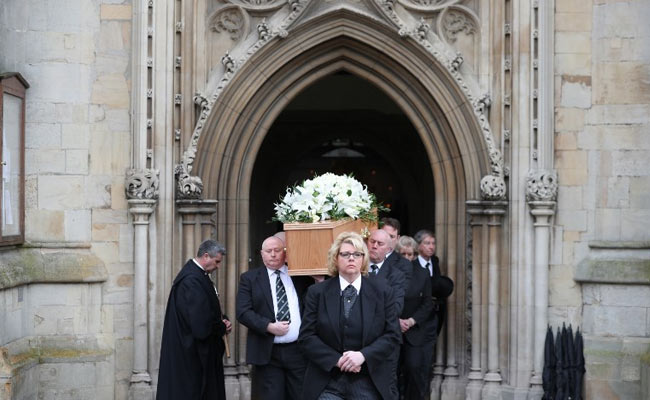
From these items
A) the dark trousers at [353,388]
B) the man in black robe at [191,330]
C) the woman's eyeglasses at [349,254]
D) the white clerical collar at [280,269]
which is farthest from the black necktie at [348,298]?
the man in black robe at [191,330]

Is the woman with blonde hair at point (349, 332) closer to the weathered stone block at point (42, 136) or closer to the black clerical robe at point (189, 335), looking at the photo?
the black clerical robe at point (189, 335)

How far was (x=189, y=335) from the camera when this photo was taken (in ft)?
34.8

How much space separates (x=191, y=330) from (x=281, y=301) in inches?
35.0

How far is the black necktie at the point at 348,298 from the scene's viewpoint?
8.50 m

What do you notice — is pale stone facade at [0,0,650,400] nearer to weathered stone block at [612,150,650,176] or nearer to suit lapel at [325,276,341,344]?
weathered stone block at [612,150,650,176]

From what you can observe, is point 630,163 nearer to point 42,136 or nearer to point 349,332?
point 349,332

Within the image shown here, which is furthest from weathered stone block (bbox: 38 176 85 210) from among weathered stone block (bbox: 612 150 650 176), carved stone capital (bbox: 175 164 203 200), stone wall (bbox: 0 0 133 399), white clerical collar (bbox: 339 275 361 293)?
weathered stone block (bbox: 612 150 650 176)

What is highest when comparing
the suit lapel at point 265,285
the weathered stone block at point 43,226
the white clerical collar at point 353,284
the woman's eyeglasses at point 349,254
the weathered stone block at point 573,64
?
the weathered stone block at point 573,64

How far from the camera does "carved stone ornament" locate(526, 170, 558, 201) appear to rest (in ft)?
40.4

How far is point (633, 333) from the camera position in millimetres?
12281


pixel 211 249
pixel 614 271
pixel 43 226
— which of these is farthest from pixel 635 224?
pixel 43 226

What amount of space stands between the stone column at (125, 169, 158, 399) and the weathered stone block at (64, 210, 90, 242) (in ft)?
1.56

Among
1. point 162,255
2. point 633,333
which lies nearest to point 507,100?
point 633,333

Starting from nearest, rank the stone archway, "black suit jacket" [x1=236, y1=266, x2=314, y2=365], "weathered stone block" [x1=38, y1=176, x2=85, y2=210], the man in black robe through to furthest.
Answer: "black suit jacket" [x1=236, y1=266, x2=314, y2=365] → the man in black robe → "weathered stone block" [x1=38, y1=176, x2=85, y2=210] → the stone archway
